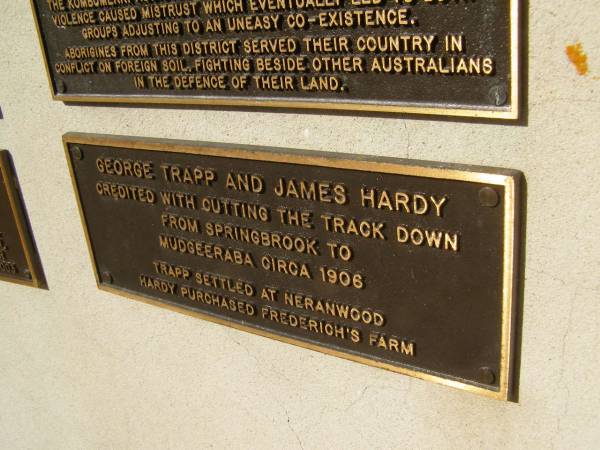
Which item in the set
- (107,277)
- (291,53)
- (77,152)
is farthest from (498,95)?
(107,277)

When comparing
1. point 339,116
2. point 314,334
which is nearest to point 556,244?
point 339,116

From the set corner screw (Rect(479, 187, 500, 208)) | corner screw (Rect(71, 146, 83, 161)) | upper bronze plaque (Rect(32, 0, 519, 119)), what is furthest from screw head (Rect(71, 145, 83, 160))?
corner screw (Rect(479, 187, 500, 208))

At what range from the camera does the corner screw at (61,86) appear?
7.09 feet

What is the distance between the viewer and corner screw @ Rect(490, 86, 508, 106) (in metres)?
1.35

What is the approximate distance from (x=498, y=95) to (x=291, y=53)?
1.83ft

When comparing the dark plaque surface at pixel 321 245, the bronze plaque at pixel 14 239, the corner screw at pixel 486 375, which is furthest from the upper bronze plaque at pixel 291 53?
the corner screw at pixel 486 375

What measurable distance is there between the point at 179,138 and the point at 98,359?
112 cm

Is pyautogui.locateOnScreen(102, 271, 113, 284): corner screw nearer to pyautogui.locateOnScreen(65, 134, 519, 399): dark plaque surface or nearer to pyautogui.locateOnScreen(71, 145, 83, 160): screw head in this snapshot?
pyautogui.locateOnScreen(65, 134, 519, 399): dark plaque surface

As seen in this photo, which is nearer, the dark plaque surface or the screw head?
the dark plaque surface

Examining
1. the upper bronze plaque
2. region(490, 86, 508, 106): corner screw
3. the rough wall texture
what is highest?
the upper bronze plaque

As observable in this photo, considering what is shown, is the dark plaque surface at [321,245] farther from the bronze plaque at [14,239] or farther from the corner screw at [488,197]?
the bronze plaque at [14,239]

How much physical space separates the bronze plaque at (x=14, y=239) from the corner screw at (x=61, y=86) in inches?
17.4

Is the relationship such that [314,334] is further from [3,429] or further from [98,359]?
[3,429]

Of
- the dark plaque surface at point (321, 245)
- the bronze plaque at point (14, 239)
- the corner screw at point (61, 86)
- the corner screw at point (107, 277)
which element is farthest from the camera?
the bronze plaque at point (14, 239)
